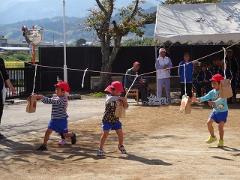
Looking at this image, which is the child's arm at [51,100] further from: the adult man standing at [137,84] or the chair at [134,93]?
the chair at [134,93]

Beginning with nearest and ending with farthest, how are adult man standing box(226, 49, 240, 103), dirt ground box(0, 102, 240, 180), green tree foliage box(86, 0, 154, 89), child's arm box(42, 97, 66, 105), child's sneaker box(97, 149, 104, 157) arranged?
dirt ground box(0, 102, 240, 180), child's sneaker box(97, 149, 104, 157), child's arm box(42, 97, 66, 105), adult man standing box(226, 49, 240, 103), green tree foliage box(86, 0, 154, 89)

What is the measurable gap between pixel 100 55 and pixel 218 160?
18.2 metres

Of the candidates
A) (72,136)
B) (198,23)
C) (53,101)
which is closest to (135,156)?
(72,136)

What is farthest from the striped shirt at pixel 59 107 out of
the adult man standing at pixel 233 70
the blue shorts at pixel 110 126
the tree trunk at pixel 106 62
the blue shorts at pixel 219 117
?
the tree trunk at pixel 106 62

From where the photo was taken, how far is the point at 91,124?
13102 millimetres

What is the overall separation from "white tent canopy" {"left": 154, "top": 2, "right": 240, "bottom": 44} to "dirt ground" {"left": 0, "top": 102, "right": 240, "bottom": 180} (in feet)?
16.2

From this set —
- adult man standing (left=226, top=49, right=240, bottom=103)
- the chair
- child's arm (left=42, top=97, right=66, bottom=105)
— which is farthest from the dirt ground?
adult man standing (left=226, top=49, right=240, bottom=103)

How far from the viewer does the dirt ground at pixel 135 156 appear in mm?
7609

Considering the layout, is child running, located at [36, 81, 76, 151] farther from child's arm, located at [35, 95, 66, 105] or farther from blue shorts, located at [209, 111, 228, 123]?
blue shorts, located at [209, 111, 228, 123]

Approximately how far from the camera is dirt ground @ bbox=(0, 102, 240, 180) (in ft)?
25.0

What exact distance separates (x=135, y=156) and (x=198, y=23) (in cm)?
995

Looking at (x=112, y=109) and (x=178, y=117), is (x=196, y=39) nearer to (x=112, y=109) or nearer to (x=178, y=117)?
(x=178, y=117)

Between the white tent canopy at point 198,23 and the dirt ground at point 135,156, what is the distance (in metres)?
4.93

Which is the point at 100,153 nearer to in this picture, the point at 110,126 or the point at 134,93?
the point at 110,126
